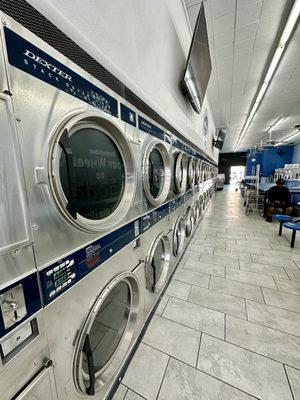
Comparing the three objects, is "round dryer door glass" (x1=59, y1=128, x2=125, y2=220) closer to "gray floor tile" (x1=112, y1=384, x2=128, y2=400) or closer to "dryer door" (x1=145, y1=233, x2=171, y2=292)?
"dryer door" (x1=145, y1=233, x2=171, y2=292)

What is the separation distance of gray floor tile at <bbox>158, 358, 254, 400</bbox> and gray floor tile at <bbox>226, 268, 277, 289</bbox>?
1422mm

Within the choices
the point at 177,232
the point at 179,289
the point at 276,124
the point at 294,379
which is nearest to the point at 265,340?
the point at 294,379

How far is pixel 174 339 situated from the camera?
162 cm

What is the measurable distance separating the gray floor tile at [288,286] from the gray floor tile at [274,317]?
0.42 meters

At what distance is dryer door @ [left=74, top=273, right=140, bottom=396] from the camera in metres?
1.13

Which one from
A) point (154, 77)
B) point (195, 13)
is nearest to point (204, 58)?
point (195, 13)

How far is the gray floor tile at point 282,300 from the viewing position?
1.96m

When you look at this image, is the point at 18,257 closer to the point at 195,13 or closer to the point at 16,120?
the point at 16,120

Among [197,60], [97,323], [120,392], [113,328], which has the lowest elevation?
[120,392]

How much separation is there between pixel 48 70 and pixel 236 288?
9.18 feet

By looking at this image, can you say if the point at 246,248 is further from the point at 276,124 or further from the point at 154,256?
the point at 276,124

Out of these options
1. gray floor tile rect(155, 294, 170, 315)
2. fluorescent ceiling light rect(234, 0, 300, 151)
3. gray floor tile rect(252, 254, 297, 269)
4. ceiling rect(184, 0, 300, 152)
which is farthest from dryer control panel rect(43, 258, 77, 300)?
fluorescent ceiling light rect(234, 0, 300, 151)

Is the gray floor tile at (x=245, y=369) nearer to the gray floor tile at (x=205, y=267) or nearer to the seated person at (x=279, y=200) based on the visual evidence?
the gray floor tile at (x=205, y=267)

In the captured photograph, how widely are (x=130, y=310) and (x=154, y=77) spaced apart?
7.03 ft
